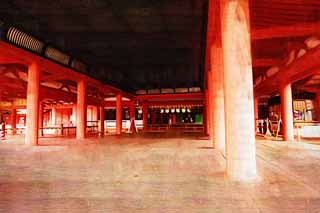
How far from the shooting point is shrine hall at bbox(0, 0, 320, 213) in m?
2.61

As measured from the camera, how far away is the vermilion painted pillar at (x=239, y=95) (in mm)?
3219

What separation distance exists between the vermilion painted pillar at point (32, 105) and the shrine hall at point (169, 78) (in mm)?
38

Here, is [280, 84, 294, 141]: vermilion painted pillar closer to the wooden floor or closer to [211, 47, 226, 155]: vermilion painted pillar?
[211, 47, 226, 155]: vermilion painted pillar

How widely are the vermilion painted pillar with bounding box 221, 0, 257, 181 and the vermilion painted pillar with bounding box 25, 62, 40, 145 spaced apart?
25.0 feet

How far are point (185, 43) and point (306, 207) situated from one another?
7638 millimetres

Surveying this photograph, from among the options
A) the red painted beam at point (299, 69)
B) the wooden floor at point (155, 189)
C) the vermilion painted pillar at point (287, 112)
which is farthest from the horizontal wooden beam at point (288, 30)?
the vermilion painted pillar at point (287, 112)

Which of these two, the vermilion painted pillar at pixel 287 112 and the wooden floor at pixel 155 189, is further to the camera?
the vermilion painted pillar at pixel 287 112

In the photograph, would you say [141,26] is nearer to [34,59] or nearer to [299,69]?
[34,59]

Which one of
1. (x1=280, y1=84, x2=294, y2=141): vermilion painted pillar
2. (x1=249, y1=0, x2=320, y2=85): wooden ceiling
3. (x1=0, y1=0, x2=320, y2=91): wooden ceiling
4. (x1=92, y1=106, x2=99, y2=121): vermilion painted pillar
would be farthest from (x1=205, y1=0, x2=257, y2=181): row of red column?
(x1=92, y1=106, x2=99, y2=121): vermilion painted pillar

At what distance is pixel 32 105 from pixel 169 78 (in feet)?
31.7

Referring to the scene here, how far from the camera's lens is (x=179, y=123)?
73.0 ft

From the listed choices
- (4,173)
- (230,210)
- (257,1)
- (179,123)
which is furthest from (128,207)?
(179,123)

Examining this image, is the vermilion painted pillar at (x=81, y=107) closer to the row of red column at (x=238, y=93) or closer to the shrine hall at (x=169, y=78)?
the shrine hall at (x=169, y=78)

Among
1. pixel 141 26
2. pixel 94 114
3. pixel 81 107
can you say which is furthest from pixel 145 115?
pixel 141 26
